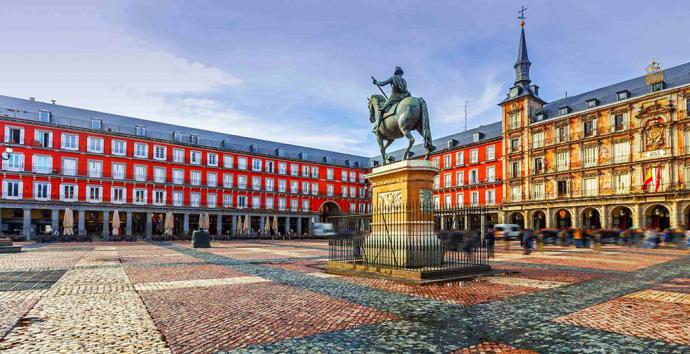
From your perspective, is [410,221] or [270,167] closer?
[410,221]

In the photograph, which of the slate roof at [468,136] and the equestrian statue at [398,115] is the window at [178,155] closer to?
the slate roof at [468,136]

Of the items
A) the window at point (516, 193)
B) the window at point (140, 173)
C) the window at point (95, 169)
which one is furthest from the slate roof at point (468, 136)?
the window at point (95, 169)

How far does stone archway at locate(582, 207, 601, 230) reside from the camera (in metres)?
38.3

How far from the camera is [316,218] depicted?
60.5m

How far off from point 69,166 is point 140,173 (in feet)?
22.7

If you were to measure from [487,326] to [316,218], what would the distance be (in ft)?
183

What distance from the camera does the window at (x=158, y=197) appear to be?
4722cm

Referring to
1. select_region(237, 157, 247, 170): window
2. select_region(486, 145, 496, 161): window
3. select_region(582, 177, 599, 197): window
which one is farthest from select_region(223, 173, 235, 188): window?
select_region(582, 177, 599, 197): window

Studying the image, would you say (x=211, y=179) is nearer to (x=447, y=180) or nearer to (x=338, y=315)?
(x=447, y=180)

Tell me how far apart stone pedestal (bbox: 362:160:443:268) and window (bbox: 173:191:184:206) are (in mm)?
44059

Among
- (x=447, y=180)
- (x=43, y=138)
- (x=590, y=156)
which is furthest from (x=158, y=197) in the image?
(x=590, y=156)

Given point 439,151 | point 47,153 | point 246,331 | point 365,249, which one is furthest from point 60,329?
point 439,151

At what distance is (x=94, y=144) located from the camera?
143 feet

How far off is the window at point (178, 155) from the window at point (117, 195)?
6.97m
